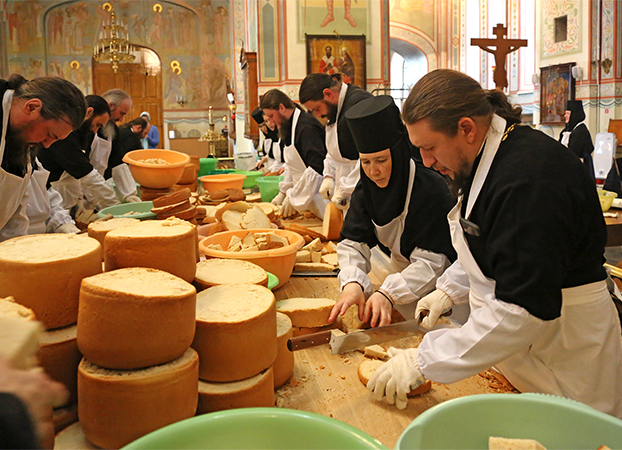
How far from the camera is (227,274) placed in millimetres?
1720

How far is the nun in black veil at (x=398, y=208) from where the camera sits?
2.19 meters

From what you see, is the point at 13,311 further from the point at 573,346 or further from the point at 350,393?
→ the point at 573,346

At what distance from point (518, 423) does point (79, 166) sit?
4.17 m

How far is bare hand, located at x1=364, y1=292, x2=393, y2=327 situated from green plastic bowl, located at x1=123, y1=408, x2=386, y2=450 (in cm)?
102

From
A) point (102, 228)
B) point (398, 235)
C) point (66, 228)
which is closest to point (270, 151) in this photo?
point (66, 228)

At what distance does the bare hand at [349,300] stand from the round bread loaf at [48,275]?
897mm

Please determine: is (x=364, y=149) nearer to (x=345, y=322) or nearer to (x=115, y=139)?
(x=345, y=322)

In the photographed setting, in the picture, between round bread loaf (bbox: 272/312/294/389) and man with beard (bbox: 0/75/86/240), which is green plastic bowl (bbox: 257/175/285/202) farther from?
round bread loaf (bbox: 272/312/294/389)

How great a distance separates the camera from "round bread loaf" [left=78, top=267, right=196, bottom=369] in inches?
42.8

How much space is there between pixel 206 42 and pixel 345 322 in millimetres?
17620

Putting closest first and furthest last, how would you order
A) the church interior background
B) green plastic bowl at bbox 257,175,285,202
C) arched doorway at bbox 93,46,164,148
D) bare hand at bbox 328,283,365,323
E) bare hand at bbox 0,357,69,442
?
bare hand at bbox 0,357,69,442 → bare hand at bbox 328,283,365,323 → green plastic bowl at bbox 257,175,285,202 → the church interior background → arched doorway at bbox 93,46,164,148

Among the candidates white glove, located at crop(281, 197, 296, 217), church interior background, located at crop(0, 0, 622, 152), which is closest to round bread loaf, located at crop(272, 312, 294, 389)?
white glove, located at crop(281, 197, 296, 217)

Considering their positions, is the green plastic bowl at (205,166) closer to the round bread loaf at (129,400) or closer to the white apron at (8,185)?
the white apron at (8,185)

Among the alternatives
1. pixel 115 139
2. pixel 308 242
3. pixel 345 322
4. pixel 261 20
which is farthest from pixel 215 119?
pixel 345 322
